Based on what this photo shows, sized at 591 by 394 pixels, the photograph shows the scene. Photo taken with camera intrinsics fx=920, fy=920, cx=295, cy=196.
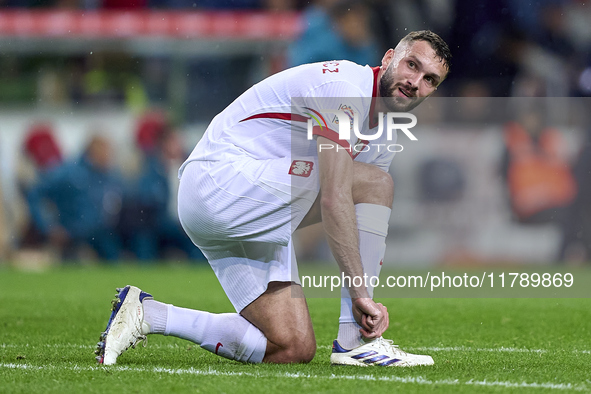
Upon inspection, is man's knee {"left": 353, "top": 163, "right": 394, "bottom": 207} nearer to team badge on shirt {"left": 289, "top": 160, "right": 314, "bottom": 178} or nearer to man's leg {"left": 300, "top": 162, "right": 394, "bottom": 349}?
man's leg {"left": 300, "top": 162, "right": 394, "bottom": 349}

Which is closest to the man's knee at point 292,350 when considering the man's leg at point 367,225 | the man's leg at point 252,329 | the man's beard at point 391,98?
the man's leg at point 252,329

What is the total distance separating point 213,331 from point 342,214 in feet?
2.67

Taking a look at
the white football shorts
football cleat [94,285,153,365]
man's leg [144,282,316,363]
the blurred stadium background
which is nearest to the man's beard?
the white football shorts

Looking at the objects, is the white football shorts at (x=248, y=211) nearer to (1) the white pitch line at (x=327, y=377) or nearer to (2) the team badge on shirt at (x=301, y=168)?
(2) the team badge on shirt at (x=301, y=168)

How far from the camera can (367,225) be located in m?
3.81

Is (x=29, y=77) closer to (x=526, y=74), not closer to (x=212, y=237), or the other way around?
(x=526, y=74)

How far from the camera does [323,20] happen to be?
9.08m

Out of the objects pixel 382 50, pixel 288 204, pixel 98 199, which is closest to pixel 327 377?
pixel 288 204

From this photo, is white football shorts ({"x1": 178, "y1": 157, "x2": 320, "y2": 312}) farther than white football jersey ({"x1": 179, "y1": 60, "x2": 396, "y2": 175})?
Yes

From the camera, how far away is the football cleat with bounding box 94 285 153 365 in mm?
3713

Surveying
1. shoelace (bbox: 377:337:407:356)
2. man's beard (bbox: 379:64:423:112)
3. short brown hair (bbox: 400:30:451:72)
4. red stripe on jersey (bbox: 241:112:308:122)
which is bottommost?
shoelace (bbox: 377:337:407:356)

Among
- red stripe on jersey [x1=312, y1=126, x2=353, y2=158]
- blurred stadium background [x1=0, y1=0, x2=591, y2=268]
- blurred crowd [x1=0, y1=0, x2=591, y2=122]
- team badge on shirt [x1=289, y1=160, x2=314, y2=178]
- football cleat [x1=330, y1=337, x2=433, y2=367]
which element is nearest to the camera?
red stripe on jersey [x1=312, y1=126, x2=353, y2=158]

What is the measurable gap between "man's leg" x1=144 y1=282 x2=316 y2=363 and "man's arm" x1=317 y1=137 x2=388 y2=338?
0.41 meters

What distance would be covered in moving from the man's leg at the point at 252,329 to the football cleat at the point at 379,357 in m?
0.23
